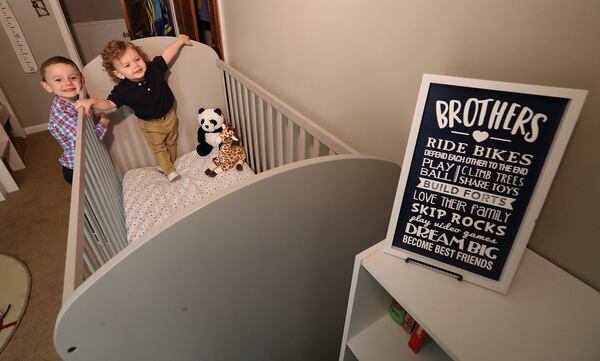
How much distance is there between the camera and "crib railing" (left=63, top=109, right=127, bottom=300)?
2.38 feet

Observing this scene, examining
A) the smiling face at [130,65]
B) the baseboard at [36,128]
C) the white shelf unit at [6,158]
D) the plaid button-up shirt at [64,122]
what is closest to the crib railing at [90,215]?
the plaid button-up shirt at [64,122]

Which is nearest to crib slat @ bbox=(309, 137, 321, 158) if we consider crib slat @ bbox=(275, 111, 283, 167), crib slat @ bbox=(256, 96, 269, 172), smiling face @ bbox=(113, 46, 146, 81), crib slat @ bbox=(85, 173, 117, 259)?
crib slat @ bbox=(275, 111, 283, 167)

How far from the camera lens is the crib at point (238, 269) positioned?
598mm

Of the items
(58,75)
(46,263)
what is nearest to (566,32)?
(58,75)

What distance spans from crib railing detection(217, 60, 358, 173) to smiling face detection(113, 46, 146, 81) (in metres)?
0.47

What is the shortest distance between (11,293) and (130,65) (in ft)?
4.70

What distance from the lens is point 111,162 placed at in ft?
6.24

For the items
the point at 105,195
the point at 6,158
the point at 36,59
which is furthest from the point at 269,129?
the point at 36,59

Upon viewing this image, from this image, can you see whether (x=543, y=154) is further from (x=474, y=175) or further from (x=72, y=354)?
(x=72, y=354)

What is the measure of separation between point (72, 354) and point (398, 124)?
913mm

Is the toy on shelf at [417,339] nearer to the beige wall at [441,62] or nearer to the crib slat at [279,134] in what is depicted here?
the beige wall at [441,62]

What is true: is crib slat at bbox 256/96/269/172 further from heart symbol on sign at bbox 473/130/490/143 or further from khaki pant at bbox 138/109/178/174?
heart symbol on sign at bbox 473/130/490/143

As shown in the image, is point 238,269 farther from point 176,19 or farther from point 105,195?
point 176,19

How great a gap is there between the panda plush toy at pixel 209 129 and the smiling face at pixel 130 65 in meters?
0.43
